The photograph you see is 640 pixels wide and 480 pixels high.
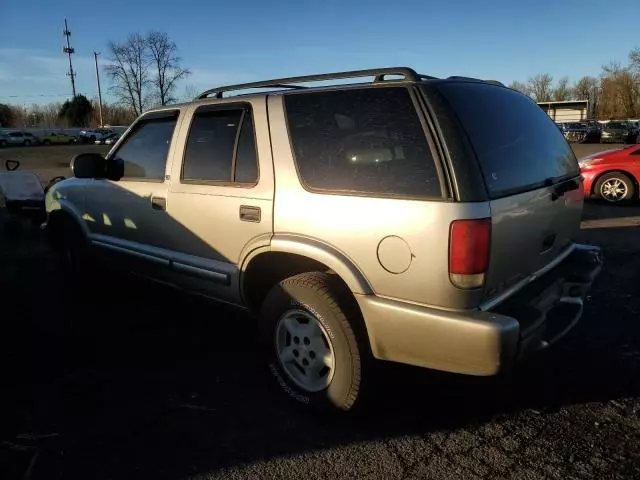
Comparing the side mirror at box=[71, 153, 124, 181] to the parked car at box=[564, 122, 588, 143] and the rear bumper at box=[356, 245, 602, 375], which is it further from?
the parked car at box=[564, 122, 588, 143]

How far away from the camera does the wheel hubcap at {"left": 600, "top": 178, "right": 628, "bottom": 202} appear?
→ 376 inches

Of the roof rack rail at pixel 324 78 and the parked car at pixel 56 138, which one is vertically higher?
the parked car at pixel 56 138

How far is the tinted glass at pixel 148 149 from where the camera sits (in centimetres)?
392

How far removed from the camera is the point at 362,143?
2768 millimetres

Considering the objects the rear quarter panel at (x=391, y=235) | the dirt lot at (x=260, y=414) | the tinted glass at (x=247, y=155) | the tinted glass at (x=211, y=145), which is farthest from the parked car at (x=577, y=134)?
the rear quarter panel at (x=391, y=235)

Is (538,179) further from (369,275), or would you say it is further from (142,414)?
(142,414)

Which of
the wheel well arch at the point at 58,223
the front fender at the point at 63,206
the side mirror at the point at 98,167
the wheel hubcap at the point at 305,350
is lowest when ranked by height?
the wheel hubcap at the point at 305,350

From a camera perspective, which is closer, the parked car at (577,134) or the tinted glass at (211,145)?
the tinted glass at (211,145)

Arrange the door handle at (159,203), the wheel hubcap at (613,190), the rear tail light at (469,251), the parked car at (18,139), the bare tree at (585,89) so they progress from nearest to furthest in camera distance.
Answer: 1. the rear tail light at (469,251)
2. the door handle at (159,203)
3. the wheel hubcap at (613,190)
4. the parked car at (18,139)
5. the bare tree at (585,89)

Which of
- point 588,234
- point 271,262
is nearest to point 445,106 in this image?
point 271,262

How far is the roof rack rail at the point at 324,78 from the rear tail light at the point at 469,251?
0.85m

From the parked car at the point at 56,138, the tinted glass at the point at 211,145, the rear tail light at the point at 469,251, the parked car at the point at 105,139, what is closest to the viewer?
the rear tail light at the point at 469,251

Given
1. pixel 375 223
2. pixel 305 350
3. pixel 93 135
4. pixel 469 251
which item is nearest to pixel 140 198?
pixel 305 350

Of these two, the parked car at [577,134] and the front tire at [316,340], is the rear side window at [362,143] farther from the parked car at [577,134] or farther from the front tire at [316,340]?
the parked car at [577,134]
